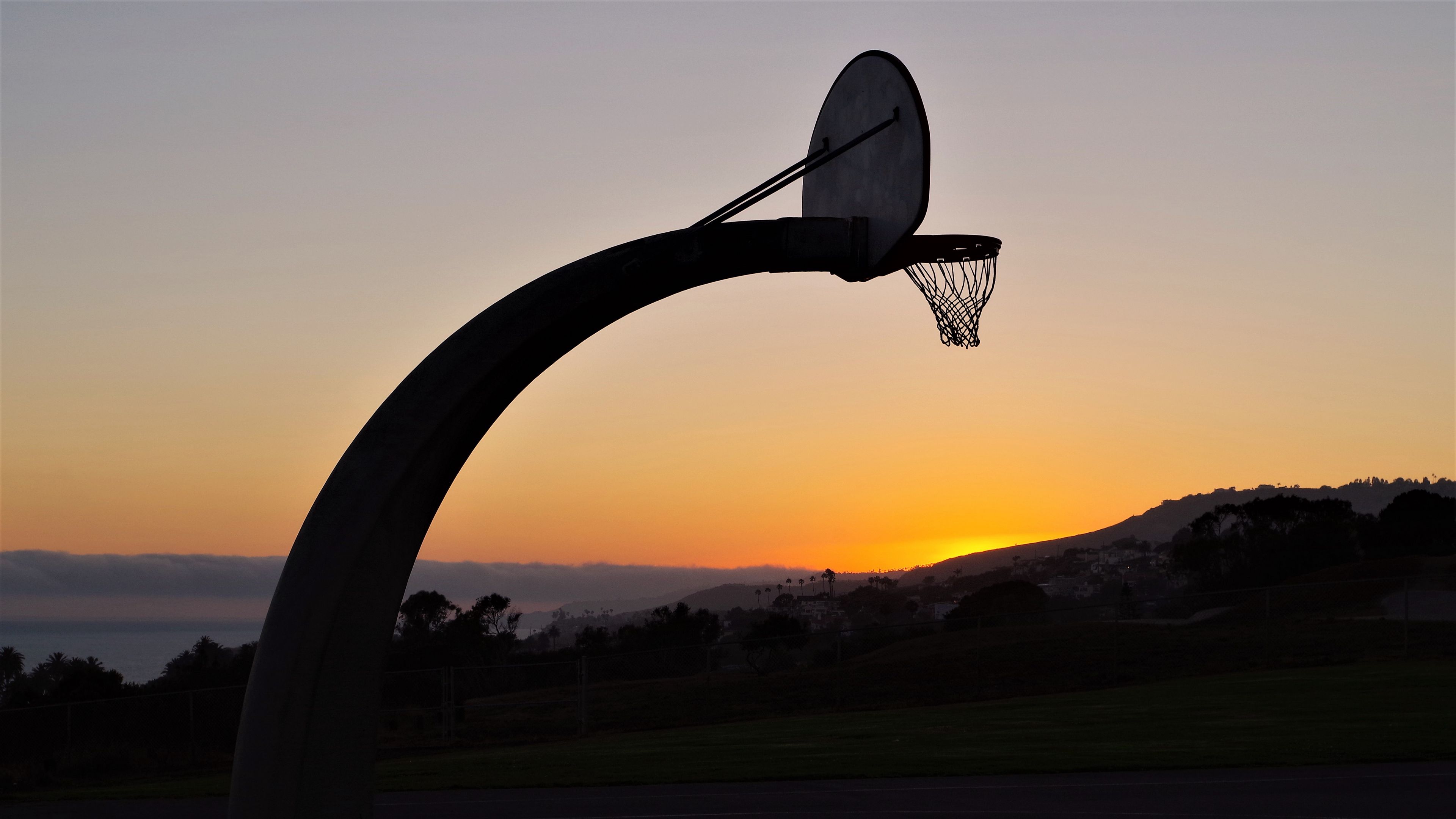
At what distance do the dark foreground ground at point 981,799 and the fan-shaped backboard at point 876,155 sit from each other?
23.4 ft

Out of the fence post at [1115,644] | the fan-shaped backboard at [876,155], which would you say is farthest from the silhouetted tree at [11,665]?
the fan-shaped backboard at [876,155]

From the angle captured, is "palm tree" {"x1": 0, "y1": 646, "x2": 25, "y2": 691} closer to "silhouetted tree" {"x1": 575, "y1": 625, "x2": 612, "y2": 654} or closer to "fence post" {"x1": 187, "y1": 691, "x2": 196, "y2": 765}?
"silhouetted tree" {"x1": 575, "y1": 625, "x2": 612, "y2": 654}

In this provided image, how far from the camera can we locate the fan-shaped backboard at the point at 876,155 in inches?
335

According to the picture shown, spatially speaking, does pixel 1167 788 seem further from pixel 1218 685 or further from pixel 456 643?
pixel 456 643

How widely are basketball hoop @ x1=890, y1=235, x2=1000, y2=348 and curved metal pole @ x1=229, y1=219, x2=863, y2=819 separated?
137cm

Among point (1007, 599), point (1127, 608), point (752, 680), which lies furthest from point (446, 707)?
point (1007, 599)

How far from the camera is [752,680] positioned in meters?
33.5

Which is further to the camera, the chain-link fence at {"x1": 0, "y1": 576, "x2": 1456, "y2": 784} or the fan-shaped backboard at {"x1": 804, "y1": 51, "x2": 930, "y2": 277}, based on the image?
the chain-link fence at {"x1": 0, "y1": 576, "x2": 1456, "y2": 784}

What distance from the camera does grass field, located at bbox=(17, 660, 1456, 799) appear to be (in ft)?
54.1

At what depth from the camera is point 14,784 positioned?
20.0m

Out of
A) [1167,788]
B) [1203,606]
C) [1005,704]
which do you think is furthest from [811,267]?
[1203,606]

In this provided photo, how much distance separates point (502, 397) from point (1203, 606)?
6467 centimetres

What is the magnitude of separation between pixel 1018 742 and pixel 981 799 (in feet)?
18.2

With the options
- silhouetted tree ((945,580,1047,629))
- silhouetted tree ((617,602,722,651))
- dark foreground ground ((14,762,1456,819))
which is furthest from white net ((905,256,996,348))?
silhouetted tree ((945,580,1047,629))
